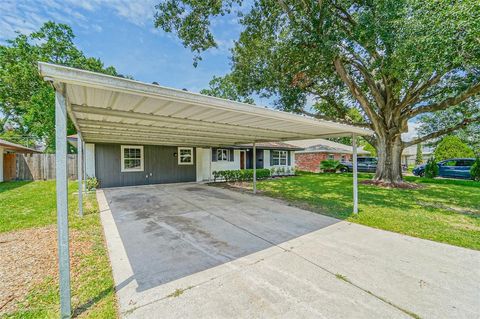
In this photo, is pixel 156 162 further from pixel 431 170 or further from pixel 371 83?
pixel 431 170

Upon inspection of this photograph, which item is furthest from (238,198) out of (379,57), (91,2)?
(91,2)

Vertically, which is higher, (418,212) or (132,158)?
(132,158)

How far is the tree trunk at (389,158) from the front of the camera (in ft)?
39.0

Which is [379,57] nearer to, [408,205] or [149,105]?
[408,205]

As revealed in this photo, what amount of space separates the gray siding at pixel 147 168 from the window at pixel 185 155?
0.20m

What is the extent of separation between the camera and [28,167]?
13.7 metres

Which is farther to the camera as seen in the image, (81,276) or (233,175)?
(233,175)

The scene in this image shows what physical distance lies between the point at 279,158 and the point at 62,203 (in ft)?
55.5

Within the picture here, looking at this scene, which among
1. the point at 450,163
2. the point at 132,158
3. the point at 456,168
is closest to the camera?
the point at 132,158

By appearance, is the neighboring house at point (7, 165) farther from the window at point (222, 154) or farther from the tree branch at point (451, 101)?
the tree branch at point (451, 101)

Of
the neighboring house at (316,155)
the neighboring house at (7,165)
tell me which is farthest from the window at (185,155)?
the neighboring house at (316,155)

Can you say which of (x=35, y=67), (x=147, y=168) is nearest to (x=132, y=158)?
(x=147, y=168)

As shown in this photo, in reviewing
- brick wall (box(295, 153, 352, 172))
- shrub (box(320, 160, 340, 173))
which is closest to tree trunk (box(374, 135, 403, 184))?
shrub (box(320, 160, 340, 173))

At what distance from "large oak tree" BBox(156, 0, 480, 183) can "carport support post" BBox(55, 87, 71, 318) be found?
8137 millimetres
